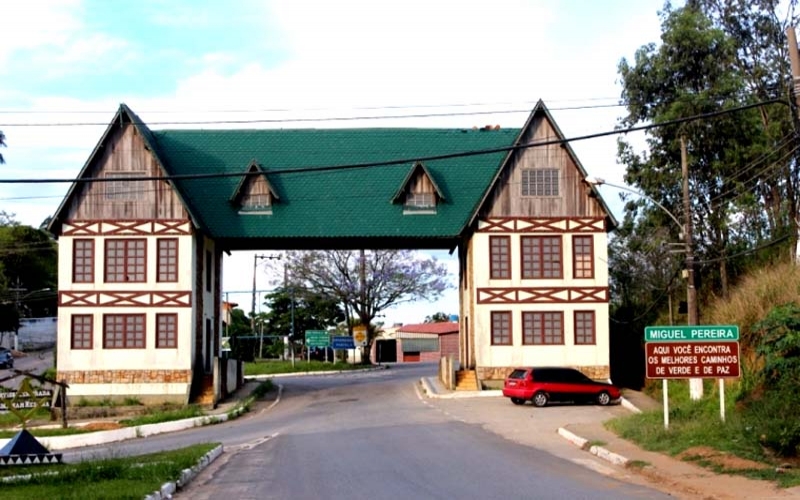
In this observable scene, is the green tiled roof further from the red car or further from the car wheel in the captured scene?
the car wheel

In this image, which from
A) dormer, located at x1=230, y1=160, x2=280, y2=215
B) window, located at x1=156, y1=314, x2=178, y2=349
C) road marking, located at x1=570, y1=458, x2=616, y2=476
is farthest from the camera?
dormer, located at x1=230, y1=160, x2=280, y2=215

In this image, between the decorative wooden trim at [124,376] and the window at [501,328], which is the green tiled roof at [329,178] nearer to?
the window at [501,328]

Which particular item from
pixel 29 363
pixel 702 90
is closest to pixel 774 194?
pixel 702 90

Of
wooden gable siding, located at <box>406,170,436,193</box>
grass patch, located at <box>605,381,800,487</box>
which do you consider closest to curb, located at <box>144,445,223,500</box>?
grass patch, located at <box>605,381,800,487</box>

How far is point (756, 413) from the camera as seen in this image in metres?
19.3

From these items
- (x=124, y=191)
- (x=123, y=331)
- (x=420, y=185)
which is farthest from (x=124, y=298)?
(x=420, y=185)

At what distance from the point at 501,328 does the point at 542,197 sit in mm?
5740

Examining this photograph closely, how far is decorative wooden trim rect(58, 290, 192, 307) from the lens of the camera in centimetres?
3888

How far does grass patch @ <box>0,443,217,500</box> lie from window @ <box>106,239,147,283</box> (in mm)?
21259

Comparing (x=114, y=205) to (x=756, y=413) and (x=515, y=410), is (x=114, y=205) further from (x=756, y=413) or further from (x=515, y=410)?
(x=756, y=413)

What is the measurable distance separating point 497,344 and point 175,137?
1683cm

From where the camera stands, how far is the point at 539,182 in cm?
4034

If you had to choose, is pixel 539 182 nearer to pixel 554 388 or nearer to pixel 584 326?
pixel 584 326

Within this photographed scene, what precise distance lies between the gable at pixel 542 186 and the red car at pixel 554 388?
27.4 ft
